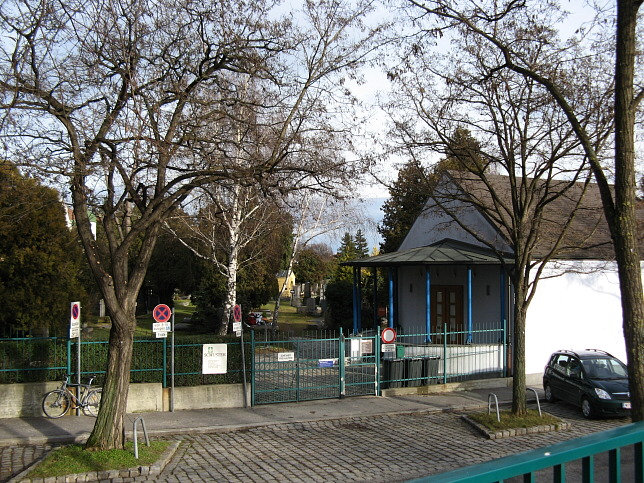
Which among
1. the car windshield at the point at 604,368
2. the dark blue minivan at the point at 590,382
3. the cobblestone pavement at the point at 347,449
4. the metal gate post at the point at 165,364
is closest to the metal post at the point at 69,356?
the metal gate post at the point at 165,364

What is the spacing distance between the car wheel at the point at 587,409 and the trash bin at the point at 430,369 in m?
4.29

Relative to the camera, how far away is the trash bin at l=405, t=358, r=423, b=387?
1764 cm

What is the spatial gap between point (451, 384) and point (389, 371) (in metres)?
2.06

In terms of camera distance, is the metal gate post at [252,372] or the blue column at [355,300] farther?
the blue column at [355,300]

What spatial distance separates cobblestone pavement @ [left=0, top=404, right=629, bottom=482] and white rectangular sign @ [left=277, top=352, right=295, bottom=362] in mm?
2101

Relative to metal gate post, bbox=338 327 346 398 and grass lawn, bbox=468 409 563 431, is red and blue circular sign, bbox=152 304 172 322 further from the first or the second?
grass lawn, bbox=468 409 563 431

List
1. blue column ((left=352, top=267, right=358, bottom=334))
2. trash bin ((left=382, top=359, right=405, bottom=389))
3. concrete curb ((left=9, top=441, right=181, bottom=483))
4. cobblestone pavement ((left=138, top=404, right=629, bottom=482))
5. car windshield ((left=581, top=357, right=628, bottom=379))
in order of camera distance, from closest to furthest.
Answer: concrete curb ((left=9, top=441, right=181, bottom=483)) < cobblestone pavement ((left=138, top=404, right=629, bottom=482)) < car windshield ((left=581, top=357, right=628, bottom=379)) < trash bin ((left=382, top=359, right=405, bottom=389)) < blue column ((left=352, top=267, right=358, bottom=334))

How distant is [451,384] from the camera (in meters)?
18.1

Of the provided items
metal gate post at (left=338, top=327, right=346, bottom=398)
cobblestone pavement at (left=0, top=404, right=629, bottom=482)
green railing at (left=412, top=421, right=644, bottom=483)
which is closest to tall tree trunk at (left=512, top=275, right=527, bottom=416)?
cobblestone pavement at (left=0, top=404, right=629, bottom=482)

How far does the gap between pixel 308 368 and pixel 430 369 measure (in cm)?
397

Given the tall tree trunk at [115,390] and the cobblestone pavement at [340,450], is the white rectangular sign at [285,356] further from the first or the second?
the tall tree trunk at [115,390]

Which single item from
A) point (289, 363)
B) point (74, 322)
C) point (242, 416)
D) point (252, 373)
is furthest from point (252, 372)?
point (74, 322)

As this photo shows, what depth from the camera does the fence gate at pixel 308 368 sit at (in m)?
15.8

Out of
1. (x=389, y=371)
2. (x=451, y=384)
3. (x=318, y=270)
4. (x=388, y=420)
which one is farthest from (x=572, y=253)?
(x=318, y=270)
